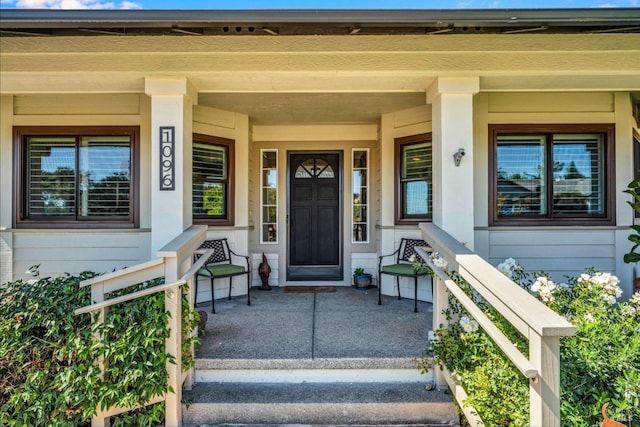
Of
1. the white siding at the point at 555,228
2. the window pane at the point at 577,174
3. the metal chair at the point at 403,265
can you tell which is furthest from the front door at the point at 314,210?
the window pane at the point at 577,174

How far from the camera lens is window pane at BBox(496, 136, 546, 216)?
4.11 meters

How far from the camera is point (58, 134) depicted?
412cm

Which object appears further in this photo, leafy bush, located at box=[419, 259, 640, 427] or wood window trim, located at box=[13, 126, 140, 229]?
wood window trim, located at box=[13, 126, 140, 229]

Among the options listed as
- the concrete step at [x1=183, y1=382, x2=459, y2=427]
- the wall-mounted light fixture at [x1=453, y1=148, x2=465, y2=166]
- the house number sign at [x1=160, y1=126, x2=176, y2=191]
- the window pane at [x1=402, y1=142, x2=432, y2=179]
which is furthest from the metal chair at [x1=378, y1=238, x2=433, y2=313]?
the house number sign at [x1=160, y1=126, x2=176, y2=191]

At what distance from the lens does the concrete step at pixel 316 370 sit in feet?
8.39

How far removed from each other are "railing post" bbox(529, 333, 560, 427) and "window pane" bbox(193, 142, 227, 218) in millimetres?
3799

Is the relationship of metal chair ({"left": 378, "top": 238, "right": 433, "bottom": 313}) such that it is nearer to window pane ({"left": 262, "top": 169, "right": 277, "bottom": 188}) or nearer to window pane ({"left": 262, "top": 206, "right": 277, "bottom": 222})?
window pane ({"left": 262, "top": 206, "right": 277, "bottom": 222})

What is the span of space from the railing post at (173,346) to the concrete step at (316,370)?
1.03 ft

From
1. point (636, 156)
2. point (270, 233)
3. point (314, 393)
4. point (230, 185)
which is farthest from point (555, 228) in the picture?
point (230, 185)

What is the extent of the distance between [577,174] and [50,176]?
19.6ft

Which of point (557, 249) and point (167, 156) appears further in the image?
point (557, 249)

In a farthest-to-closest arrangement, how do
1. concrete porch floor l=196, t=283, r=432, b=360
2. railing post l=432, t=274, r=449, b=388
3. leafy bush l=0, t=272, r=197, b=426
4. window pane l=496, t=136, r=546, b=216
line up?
window pane l=496, t=136, r=546, b=216 < concrete porch floor l=196, t=283, r=432, b=360 < railing post l=432, t=274, r=449, b=388 < leafy bush l=0, t=272, r=197, b=426

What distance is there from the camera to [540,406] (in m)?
1.41

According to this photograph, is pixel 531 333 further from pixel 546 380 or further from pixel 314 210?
pixel 314 210
